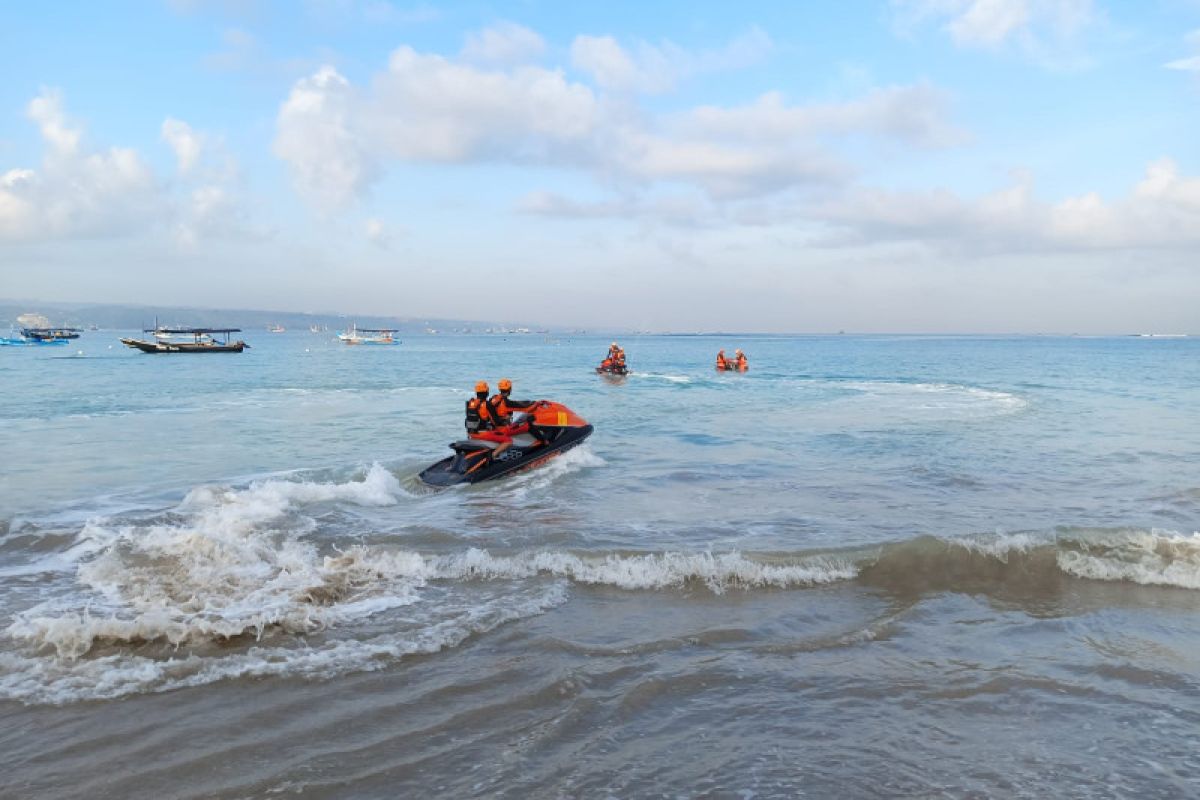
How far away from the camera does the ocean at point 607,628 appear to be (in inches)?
191

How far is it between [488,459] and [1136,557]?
34.8ft

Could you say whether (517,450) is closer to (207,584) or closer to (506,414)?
(506,414)

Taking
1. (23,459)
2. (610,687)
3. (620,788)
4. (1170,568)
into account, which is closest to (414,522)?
(610,687)

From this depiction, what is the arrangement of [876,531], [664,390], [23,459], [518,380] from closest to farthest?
[876,531] < [23,459] < [664,390] < [518,380]

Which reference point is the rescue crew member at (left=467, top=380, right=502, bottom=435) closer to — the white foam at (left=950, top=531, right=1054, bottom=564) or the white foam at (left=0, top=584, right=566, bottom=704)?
the white foam at (left=0, top=584, right=566, bottom=704)

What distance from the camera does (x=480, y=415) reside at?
16.4 m

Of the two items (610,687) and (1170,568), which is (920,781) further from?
(1170,568)

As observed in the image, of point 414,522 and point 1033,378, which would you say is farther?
point 1033,378

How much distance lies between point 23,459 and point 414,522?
12020 millimetres

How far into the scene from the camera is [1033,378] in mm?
49531

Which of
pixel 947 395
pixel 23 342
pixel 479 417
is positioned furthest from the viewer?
pixel 23 342

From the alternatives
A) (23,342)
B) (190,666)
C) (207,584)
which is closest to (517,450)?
(207,584)

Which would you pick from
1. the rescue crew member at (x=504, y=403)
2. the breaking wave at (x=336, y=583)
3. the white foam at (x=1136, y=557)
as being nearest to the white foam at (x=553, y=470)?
the rescue crew member at (x=504, y=403)

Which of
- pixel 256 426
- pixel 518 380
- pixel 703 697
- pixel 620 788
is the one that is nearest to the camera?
pixel 620 788
